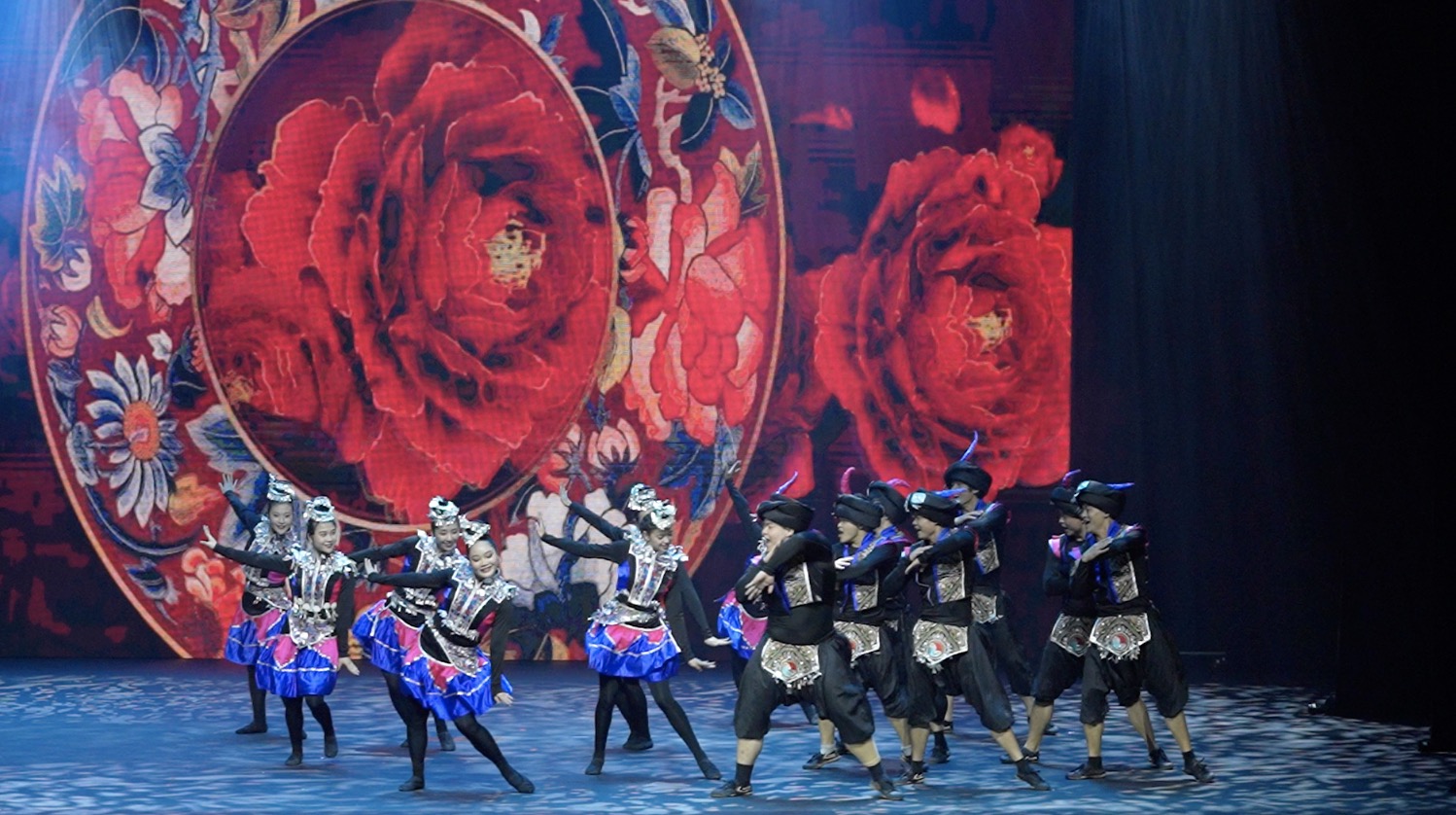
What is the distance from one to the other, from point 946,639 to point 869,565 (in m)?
0.58

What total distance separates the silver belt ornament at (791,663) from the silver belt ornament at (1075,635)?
53.6 inches

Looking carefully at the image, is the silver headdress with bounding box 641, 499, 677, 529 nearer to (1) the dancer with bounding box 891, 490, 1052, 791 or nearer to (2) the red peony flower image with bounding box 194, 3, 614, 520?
(1) the dancer with bounding box 891, 490, 1052, 791

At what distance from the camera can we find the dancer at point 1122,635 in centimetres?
861

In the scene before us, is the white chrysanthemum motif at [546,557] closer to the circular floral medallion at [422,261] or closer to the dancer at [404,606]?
the circular floral medallion at [422,261]

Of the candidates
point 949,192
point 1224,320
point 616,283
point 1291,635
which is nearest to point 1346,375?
point 1224,320

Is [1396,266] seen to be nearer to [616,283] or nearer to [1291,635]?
[1291,635]

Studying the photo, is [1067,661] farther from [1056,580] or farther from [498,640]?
[498,640]

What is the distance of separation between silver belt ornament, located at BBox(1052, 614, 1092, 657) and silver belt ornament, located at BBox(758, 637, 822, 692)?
136 cm

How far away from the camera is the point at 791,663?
805 centimetres

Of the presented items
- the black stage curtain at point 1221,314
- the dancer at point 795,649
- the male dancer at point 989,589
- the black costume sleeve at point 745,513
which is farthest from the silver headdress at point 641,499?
the black stage curtain at point 1221,314

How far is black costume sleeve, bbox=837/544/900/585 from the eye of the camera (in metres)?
8.41

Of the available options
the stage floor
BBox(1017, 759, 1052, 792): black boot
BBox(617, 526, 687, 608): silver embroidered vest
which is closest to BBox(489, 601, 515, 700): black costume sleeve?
the stage floor

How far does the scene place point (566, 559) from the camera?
13.0 meters

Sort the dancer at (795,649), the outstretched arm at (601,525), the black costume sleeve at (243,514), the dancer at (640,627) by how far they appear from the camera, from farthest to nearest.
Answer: the black costume sleeve at (243,514) → the outstretched arm at (601,525) → the dancer at (640,627) → the dancer at (795,649)
